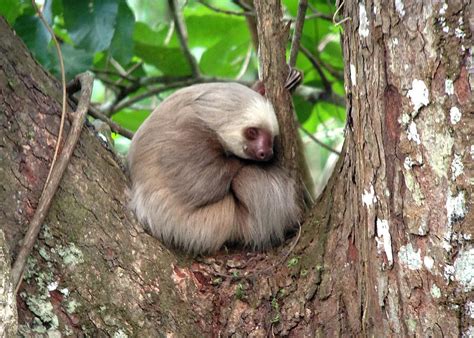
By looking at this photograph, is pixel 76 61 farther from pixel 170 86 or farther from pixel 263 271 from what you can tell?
pixel 263 271

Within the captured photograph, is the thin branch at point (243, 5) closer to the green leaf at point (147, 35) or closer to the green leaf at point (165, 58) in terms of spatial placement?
the green leaf at point (165, 58)

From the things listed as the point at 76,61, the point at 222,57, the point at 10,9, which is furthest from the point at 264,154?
the point at 222,57

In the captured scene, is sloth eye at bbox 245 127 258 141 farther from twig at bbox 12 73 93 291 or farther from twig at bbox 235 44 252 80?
twig at bbox 235 44 252 80

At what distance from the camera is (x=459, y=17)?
6.97 feet

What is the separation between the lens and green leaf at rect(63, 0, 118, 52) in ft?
12.9

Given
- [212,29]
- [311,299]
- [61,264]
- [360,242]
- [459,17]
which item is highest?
[459,17]

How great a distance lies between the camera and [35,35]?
394 centimetres

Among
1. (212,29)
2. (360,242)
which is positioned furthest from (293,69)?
(212,29)

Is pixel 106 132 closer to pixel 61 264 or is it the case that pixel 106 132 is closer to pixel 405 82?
pixel 61 264

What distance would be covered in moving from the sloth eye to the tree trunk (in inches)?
19.9

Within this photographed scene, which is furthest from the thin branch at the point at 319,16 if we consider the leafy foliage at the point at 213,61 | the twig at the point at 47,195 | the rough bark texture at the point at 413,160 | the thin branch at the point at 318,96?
the rough bark texture at the point at 413,160

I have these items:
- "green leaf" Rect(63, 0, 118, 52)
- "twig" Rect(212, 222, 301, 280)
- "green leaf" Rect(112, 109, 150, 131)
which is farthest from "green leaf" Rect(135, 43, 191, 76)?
"twig" Rect(212, 222, 301, 280)

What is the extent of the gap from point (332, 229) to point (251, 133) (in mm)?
895

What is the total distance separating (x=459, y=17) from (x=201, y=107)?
1.79 m
